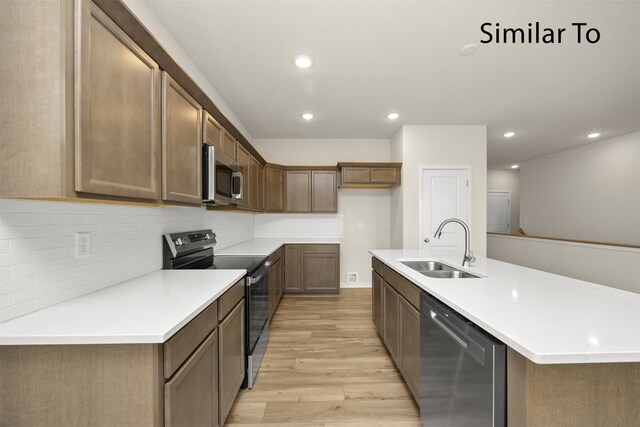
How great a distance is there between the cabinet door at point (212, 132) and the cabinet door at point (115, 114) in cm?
59

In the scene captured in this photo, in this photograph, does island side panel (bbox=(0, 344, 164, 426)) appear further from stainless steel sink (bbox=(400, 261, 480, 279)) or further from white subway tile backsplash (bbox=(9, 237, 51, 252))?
stainless steel sink (bbox=(400, 261, 480, 279))

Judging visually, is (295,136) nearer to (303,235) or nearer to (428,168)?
(303,235)

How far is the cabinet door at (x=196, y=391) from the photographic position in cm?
102

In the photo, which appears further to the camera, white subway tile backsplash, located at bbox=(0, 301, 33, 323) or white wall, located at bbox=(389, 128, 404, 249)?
white wall, located at bbox=(389, 128, 404, 249)

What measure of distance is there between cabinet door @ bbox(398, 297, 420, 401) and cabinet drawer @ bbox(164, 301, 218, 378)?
1.21 m

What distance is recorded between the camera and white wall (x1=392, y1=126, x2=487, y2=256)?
13.5 feet

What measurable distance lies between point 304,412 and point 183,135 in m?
1.95

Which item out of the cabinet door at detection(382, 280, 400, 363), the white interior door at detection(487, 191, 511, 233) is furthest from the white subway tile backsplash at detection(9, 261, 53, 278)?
the white interior door at detection(487, 191, 511, 233)

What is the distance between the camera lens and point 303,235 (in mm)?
4992

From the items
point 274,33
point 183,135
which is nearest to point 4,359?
point 183,135

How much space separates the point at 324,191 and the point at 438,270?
8.53 feet

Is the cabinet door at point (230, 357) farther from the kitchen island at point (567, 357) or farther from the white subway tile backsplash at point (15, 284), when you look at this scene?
the kitchen island at point (567, 357)

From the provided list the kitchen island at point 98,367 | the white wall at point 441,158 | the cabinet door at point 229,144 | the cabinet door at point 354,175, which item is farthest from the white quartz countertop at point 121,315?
the white wall at point 441,158

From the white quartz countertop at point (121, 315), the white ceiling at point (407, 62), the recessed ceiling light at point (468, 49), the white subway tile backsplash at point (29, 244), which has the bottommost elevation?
the white quartz countertop at point (121, 315)
